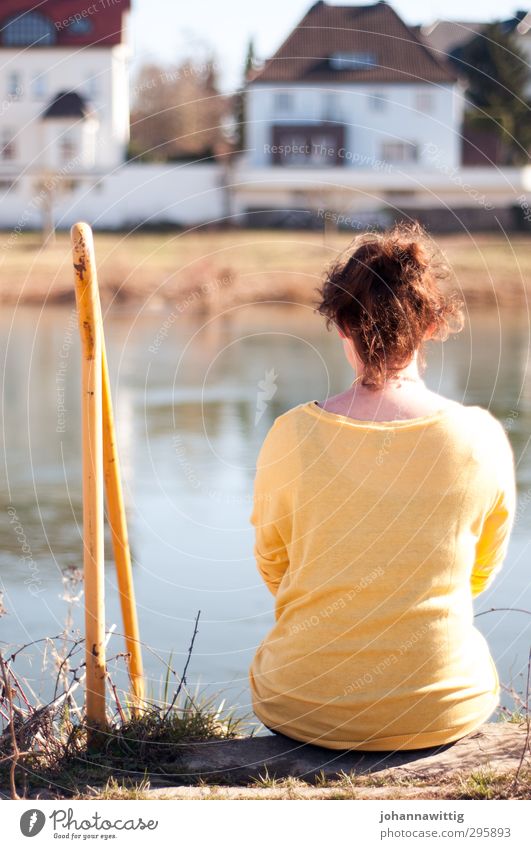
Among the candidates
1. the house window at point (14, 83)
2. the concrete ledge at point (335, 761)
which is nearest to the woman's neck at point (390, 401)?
the concrete ledge at point (335, 761)

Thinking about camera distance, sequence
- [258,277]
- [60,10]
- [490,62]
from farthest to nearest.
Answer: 1. [490,62]
2. [60,10]
3. [258,277]

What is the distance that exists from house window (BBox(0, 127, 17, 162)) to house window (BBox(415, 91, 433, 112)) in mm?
10824

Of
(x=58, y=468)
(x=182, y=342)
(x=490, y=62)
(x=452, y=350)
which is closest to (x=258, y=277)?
(x=182, y=342)

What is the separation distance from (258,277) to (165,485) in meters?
11.1

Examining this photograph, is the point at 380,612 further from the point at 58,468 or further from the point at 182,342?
the point at 182,342

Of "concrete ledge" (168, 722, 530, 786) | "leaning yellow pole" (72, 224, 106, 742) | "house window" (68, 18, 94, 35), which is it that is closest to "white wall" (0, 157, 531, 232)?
"house window" (68, 18, 94, 35)

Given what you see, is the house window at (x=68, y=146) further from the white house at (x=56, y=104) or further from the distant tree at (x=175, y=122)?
the distant tree at (x=175, y=122)

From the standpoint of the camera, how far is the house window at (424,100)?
34528 millimetres

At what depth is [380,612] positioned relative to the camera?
8.86 feet

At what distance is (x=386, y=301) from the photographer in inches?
106

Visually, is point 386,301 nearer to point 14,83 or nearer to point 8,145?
point 14,83

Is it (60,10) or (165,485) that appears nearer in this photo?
(165,485)

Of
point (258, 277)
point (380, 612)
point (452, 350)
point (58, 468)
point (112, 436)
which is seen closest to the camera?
point (380, 612)

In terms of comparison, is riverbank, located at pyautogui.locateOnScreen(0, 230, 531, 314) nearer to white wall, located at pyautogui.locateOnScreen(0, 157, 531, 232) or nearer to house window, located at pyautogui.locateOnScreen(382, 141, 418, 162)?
white wall, located at pyautogui.locateOnScreen(0, 157, 531, 232)
